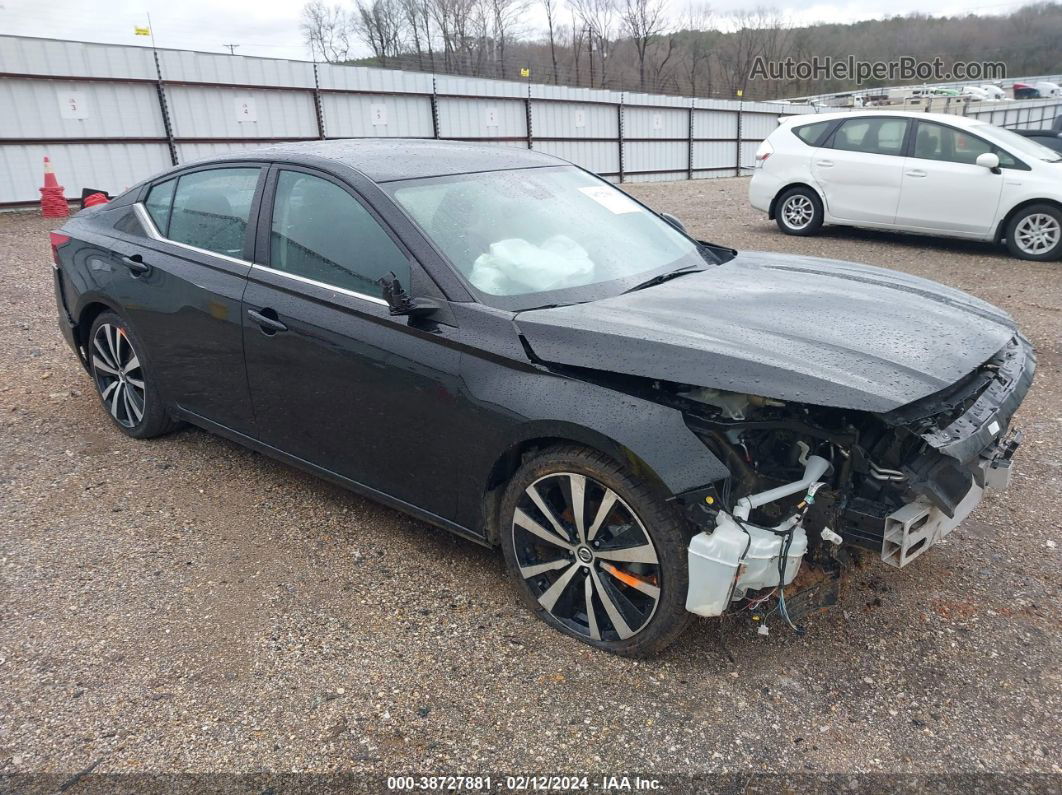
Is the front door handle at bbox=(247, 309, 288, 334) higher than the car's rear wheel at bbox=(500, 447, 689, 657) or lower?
higher

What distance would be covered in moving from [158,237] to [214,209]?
0.45 m

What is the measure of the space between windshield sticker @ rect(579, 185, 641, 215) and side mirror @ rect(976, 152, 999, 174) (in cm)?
682

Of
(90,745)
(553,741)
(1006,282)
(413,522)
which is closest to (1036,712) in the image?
(553,741)

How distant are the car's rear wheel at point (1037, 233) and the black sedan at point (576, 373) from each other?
6760 millimetres

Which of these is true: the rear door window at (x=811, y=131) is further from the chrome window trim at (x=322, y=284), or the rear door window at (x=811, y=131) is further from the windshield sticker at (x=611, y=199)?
the chrome window trim at (x=322, y=284)

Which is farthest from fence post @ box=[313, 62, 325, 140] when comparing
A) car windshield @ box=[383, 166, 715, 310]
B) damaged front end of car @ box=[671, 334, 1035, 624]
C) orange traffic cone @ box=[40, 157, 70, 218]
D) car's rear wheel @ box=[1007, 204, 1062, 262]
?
damaged front end of car @ box=[671, 334, 1035, 624]

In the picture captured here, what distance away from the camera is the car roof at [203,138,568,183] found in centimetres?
335

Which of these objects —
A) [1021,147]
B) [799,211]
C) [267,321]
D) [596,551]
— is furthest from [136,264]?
[1021,147]

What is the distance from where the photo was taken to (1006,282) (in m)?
8.21

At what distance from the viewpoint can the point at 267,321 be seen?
11.0 ft

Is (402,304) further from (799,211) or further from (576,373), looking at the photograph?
(799,211)

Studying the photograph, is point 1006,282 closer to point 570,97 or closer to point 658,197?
point 658,197

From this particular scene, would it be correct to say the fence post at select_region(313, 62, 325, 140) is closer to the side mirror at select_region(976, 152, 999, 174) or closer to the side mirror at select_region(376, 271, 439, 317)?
the side mirror at select_region(976, 152, 999, 174)

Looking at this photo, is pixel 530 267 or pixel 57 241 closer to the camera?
pixel 530 267
